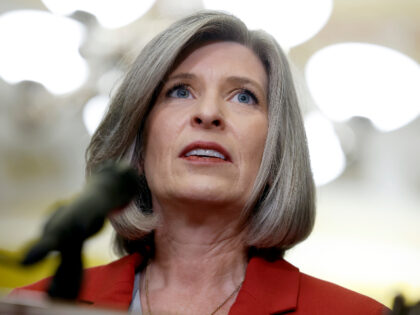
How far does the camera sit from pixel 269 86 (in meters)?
1.32

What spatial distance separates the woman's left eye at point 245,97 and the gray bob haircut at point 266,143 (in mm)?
36

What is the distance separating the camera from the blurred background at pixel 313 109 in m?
3.00

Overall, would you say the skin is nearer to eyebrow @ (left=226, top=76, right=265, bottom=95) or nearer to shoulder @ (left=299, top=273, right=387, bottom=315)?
eyebrow @ (left=226, top=76, right=265, bottom=95)

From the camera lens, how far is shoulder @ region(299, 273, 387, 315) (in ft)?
3.72

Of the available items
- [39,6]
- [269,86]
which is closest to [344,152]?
[39,6]

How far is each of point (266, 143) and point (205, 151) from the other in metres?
0.13

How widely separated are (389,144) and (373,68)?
58 centimetres

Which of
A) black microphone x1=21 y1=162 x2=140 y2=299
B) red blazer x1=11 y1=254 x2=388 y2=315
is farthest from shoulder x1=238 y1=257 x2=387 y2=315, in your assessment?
black microphone x1=21 y1=162 x2=140 y2=299

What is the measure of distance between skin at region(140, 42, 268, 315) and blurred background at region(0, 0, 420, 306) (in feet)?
5.15

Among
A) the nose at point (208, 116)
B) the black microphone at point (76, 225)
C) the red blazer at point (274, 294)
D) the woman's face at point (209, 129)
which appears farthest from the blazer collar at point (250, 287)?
the black microphone at point (76, 225)

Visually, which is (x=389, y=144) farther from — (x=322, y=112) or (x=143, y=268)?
(x=143, y=268)

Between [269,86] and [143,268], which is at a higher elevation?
[269,86]

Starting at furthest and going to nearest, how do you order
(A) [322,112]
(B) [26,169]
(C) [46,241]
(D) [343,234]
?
1. (B) [26,169]
2. (D) [343,234]
3. (A) [322,112]
4. (C) [46,241]

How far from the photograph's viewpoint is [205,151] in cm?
118
